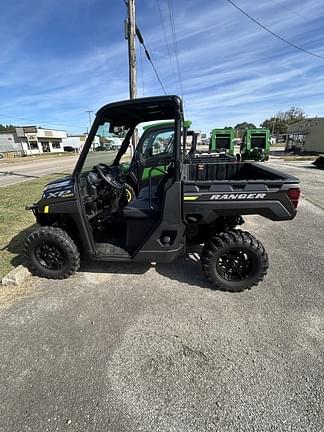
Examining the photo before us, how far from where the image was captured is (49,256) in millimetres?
3162

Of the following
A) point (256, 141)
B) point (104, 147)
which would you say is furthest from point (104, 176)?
point (256, 141)

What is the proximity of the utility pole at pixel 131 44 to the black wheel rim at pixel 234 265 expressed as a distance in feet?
23.5

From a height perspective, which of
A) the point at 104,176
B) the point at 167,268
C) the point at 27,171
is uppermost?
the point at 104,176

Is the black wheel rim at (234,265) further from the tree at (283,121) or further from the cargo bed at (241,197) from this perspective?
the tree at (283,121)

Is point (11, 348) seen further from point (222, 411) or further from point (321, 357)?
point (321, 357)

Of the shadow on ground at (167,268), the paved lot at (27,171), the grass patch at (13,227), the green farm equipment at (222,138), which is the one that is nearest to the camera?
the shadow on ground at (167,268)

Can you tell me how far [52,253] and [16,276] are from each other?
0.51m

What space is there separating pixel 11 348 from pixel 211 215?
2.23m

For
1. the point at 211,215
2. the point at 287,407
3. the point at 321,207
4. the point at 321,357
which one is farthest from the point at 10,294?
the point at 321,207

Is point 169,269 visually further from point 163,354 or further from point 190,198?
point 163,354

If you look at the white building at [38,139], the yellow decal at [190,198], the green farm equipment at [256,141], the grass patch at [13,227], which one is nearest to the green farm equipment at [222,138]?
the green farm equipment at [256,141]

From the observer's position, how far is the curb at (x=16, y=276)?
3.11 meters

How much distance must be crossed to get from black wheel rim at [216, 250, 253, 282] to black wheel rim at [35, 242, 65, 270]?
191cm

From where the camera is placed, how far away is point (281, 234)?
4664mm
